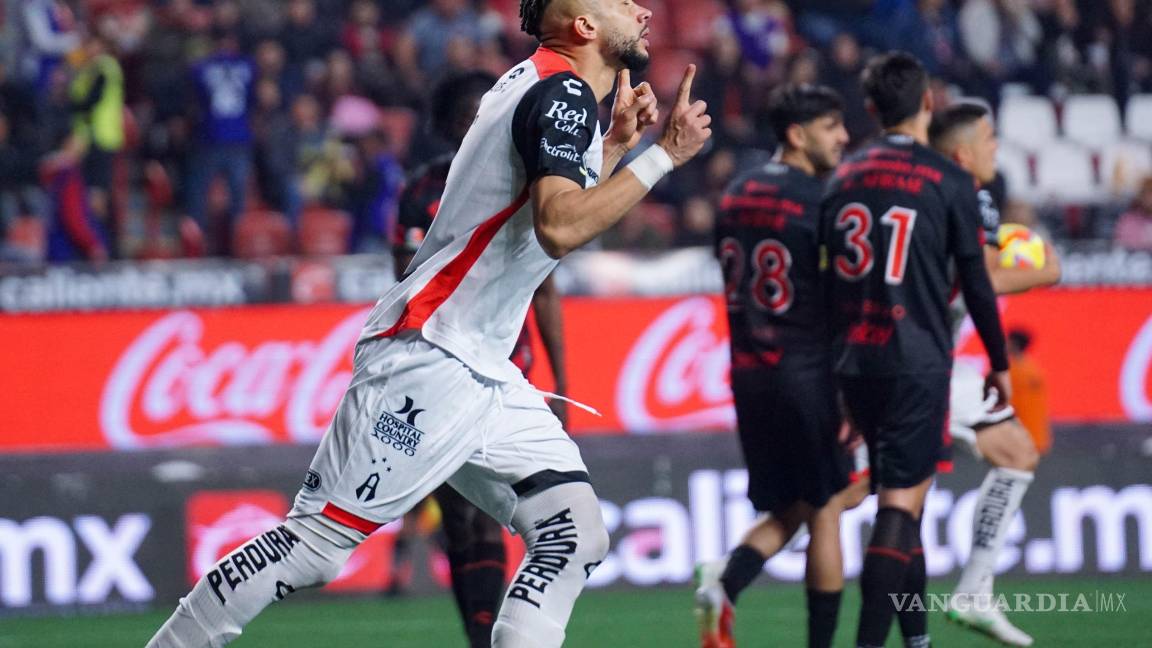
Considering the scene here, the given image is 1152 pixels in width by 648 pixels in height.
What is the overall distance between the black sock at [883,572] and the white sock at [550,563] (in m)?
1.77

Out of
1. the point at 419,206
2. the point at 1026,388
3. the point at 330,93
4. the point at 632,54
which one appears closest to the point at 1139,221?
the point at 1026,388

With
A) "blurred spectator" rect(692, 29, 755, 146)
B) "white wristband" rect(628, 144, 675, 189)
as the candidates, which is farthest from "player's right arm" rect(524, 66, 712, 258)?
"blurred spectator" rect(692, 29, 755, 146)

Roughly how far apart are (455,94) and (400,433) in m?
2.50

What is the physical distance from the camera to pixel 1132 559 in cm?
1013

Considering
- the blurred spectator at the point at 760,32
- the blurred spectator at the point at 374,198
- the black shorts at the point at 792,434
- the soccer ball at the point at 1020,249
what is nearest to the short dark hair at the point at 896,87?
the soccer ball at the point at 1020,249

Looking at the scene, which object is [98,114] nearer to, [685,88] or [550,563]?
[685,88]

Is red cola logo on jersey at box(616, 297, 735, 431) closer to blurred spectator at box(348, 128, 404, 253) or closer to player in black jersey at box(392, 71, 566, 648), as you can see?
blurred spectator at box(348, 128, 404, 253)

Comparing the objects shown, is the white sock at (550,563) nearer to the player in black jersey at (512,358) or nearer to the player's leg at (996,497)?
the player in black jersey at (512,358)

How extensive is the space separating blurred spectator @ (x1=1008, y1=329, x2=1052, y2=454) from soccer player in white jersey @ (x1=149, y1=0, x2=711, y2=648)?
25.6 ft

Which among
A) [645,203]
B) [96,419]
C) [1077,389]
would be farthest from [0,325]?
[1077,389]

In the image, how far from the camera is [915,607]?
6.68m

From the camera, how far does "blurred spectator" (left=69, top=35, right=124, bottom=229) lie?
15.7 metres

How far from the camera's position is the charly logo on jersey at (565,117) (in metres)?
4.67

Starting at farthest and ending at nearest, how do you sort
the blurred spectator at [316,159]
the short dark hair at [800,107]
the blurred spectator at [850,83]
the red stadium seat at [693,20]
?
the red stadium seat at [693,20]
the blurred spectator at [850,83]
the blurred spectator at [316,159]
the short dark hair at [800,107]
